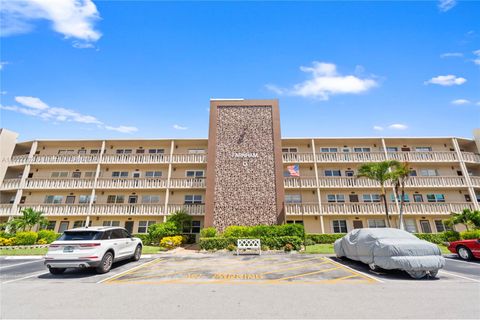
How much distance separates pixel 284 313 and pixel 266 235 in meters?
12.9

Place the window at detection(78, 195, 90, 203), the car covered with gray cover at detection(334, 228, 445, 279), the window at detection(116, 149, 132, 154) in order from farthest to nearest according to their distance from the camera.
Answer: the window at detection(116, 149, 132, 154) → the window at detection(78, 195, 90, 203) → the car covered with gray cover at detection(334, 228, 445, 279)

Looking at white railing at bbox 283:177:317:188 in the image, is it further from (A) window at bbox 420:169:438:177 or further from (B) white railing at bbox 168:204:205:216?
(A) window at bbox 420:169:438:177

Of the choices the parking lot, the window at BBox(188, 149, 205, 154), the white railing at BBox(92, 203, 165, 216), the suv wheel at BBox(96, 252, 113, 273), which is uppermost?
the window at BBox(188, 149, 205, 154)

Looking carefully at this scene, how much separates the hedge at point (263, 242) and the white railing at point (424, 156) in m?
16.2


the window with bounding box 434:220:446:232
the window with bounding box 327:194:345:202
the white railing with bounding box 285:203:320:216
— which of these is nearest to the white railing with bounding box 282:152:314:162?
the window with bounding box 327:194:345:202

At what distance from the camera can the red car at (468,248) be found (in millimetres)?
11844

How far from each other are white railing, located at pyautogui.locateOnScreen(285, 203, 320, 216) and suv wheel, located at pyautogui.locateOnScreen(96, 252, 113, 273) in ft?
56.4

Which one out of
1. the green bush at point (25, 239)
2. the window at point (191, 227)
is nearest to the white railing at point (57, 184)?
the green bush at point (25, 239)

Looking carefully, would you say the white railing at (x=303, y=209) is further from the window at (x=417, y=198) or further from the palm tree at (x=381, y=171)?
the window at (x=417, y=198)

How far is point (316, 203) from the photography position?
23.1 meters

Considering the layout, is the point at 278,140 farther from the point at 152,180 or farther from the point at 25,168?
the point at 25,168

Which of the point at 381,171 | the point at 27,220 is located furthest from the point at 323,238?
the point at 27,220

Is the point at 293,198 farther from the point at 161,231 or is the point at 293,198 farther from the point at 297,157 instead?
the point at 161,231

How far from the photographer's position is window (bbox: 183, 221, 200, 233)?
22.7 meters
